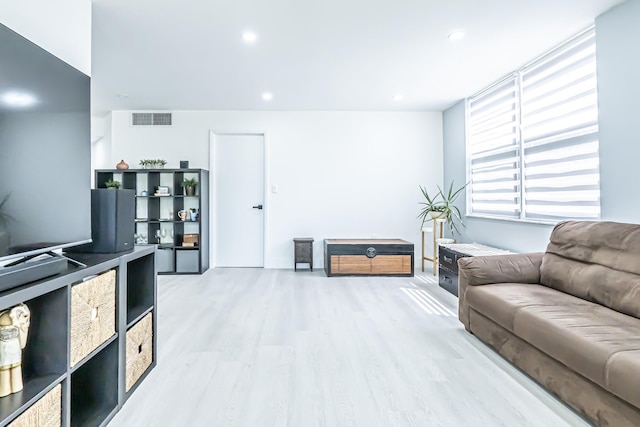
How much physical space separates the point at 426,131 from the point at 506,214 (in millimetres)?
2094

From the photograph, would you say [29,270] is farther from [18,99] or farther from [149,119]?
[149,119]

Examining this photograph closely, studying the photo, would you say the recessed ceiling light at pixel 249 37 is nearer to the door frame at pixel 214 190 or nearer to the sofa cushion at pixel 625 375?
the door frame at pixel 214 190

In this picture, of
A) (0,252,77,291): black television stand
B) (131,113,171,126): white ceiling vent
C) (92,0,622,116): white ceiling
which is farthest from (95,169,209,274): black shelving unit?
(0,252,77,291): black television stand

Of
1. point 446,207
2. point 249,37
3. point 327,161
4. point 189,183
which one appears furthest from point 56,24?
point 446,207

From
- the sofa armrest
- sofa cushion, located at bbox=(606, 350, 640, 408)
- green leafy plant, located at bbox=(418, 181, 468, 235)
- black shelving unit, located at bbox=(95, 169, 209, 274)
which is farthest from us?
black shelving unit, located at bbox=(95, 169, 209, 274)

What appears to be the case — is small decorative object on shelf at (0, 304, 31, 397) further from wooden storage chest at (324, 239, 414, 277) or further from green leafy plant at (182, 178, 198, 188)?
green leafy plant at (182, 178, 198, 188)

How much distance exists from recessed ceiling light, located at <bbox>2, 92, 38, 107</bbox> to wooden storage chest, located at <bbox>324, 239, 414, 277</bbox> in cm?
390

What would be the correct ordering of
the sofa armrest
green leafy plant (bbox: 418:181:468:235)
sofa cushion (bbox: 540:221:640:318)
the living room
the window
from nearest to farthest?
the living room, sofa cushion (bbox: 540:221:640:318), the sofa armrest, the window, green leafy plant (bbox: 418:181:468:235)

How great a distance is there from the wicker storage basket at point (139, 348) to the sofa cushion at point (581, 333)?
2.28 meters

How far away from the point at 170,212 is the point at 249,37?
3.33 meters

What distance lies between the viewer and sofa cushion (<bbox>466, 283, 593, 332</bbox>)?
2197 millimetres

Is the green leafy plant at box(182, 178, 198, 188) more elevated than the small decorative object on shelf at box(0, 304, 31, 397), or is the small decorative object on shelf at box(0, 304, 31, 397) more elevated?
the green leafy plant at box(182, 178, 198, 188)

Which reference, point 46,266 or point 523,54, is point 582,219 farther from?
point 46,266

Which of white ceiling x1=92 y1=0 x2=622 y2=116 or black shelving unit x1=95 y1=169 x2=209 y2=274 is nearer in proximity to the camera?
white ceiling x1=92 y1=0 x2=622 y2=116
